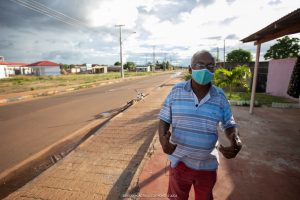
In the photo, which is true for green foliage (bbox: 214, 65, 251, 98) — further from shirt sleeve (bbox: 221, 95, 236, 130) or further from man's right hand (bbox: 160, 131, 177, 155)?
man's right hand (bbox: 160, 131, 177, 155)

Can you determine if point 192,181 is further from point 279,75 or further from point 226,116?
point 279,75

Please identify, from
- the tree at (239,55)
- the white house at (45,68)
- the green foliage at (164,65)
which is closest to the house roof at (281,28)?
the tree at (239,55)

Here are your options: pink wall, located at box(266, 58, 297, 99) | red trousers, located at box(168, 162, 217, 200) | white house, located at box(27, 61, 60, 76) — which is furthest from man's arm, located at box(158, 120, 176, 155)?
white house, located at box(27, 61, 60, 76)

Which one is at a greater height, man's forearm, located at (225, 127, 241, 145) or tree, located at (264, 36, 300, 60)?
tree, located at (264, 36, 300, 60)

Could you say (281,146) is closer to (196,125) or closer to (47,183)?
(196,125)

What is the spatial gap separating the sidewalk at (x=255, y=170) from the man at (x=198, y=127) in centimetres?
135

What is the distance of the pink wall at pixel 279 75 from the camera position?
1148 cm

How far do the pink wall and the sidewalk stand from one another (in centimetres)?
643

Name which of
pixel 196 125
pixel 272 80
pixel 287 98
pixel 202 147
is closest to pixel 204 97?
pixel 196 125

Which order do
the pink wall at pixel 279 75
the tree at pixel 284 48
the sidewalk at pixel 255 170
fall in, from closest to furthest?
the sidewalk at pixel 255 170 < the pink wall at pixel 279 75 < the tree at pixel 284 48

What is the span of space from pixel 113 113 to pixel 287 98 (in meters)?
8.88

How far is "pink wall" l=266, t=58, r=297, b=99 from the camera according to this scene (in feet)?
37.7

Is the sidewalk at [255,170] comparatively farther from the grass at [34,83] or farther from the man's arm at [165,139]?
the grass at [34,83]

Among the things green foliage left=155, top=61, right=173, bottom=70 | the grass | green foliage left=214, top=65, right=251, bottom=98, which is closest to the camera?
green foliage left=214, top=65, right=251, bottom=98
